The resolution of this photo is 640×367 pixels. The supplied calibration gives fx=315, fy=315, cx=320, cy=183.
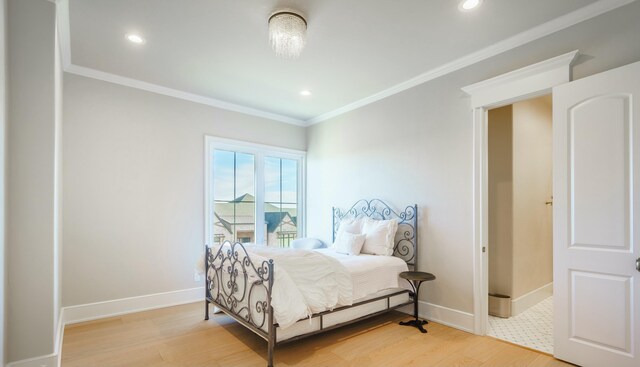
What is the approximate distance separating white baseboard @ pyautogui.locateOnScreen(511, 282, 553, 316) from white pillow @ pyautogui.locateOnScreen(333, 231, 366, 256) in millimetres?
1913

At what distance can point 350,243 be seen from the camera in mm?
3928

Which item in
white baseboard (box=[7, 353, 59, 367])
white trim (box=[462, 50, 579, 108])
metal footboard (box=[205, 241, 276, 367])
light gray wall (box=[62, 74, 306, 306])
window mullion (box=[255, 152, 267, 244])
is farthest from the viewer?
window mullion (box=[255, 152, 267, 244])

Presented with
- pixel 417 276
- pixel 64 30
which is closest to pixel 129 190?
A: pixel 64 30

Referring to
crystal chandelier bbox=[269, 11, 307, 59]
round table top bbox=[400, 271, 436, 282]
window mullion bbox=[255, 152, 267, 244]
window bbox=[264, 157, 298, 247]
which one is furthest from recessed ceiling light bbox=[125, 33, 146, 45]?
round table top bbox=[400, 271, 436, 282]

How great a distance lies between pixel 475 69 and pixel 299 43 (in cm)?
190

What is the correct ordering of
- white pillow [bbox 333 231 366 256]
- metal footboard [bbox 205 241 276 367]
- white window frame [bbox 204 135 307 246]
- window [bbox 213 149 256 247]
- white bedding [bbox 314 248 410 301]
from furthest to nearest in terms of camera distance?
window [bbox 213 149 256 247]
white window frame [bbox 204 135 307 246]
white pillow [bbox 333 231 366 256]
white bedding [bbox 314 248 410 301]
metal footboard [bbox 205 241 276 367]

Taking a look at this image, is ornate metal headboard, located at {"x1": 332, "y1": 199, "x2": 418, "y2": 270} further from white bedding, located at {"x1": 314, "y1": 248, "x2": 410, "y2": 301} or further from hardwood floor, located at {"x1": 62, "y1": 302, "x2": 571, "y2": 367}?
hardwood floor, located at {"x1": 62, "y1": 302, "x2": 571, "y2": 367}

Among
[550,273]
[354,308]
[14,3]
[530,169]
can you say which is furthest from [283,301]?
[550,273]

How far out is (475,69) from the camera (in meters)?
3.29

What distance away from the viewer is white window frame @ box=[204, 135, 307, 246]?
179 inches

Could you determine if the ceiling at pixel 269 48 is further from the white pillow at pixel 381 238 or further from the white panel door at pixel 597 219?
the white pillow at pixel 381 238

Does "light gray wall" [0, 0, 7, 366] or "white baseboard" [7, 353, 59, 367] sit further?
"white baseboard" [7, 353, 59, 367]

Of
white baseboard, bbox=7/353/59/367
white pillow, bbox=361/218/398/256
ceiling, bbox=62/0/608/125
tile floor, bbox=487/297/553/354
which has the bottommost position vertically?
tile floor, bbox=487/297/553/354

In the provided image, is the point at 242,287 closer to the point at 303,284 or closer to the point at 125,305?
the point at 303,284
